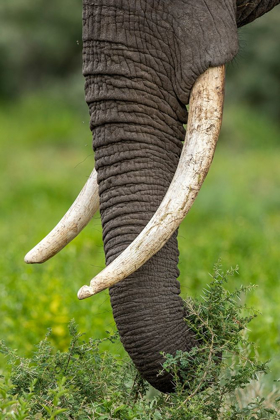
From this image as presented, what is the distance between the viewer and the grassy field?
4465 mm

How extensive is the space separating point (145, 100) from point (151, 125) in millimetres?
86

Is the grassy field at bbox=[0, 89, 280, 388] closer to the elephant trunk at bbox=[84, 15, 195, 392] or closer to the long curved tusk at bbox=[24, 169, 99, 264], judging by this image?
the long curved tusk at bbox=[24, 169, 99, 264]

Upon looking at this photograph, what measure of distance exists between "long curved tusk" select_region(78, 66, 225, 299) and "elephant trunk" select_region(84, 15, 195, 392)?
0.11 meters

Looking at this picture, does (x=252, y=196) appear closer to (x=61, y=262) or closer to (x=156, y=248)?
(x=61, y=262)

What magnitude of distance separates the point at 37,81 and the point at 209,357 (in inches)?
731

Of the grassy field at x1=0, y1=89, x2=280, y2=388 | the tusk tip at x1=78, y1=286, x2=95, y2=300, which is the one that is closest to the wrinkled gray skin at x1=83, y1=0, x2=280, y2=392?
the tusk tip at x1=78, y1=286, x2=95, y2=300

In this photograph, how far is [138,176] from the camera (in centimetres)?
255

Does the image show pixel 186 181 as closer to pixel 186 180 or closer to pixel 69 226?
pixel 186 180

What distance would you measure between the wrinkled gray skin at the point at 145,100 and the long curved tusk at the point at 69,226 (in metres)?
0.27

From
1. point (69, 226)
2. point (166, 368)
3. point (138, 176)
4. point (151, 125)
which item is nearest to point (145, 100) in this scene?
point (151, 125)

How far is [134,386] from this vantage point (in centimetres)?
282

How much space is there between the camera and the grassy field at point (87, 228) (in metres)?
4.46

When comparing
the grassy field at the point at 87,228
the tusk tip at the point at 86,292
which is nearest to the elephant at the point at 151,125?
the tusk tip at the point at 86,292

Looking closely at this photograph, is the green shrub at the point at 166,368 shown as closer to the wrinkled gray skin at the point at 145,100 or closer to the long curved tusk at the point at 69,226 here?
the wrinkled gray skin at the point at 145,100
